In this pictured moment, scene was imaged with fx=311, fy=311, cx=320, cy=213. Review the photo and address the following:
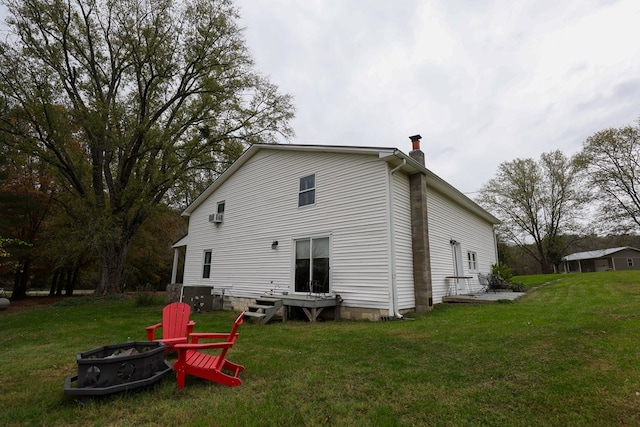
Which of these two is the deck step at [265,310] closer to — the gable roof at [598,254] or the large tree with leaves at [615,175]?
the large tree with leaves at [615,175]

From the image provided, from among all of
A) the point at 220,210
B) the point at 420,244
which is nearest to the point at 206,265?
the point at 220,210

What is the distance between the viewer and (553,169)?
101ft

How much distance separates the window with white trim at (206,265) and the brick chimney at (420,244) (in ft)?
31.1

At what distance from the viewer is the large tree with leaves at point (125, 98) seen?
1480 centimetres

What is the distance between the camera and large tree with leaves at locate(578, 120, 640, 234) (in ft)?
78.2

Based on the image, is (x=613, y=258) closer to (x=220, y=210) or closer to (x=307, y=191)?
(x=307, y=191)

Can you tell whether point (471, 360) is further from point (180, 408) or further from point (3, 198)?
point (3, 198)

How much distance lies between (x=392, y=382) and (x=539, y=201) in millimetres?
35507

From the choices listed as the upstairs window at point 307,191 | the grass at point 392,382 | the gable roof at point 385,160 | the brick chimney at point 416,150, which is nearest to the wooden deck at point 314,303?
the grass at point 392,382

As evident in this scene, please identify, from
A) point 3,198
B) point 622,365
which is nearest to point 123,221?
point 3,198

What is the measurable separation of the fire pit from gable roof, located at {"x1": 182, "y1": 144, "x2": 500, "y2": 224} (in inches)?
274

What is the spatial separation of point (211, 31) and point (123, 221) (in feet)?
37.7

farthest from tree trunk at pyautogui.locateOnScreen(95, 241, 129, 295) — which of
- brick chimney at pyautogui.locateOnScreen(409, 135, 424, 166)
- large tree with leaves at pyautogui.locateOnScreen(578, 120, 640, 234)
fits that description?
large tree with leaves at pyautogui.locateOnScreen(578, 120, 640, 234)

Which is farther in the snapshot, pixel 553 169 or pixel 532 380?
pixel 553 169
